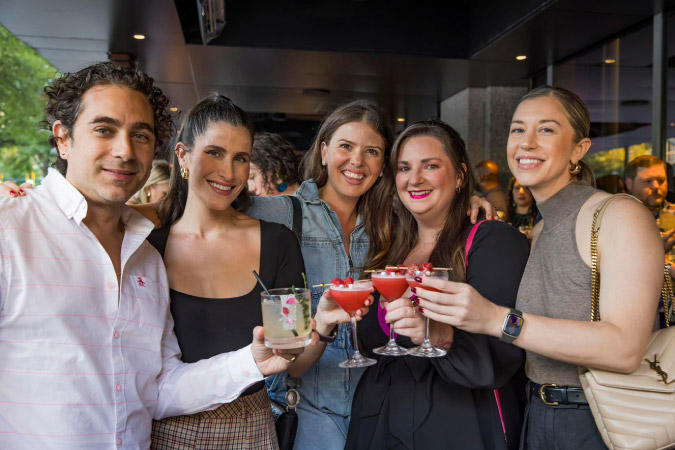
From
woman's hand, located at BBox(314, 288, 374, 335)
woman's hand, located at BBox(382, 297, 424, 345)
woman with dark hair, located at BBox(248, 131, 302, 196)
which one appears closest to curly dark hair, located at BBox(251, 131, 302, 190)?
woman with dark hair, located at BBox(248, 131, 302, 196)

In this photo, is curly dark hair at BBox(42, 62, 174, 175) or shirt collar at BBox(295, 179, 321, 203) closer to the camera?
curly dark hair at BBox(42, 62, 174, 175)

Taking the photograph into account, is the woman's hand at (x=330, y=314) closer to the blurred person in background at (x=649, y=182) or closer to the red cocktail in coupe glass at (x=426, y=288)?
the red cocktail in coupe glass at (x=426, y=288)

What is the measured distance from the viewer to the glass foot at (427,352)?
6.64 ft

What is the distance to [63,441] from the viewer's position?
1.62m

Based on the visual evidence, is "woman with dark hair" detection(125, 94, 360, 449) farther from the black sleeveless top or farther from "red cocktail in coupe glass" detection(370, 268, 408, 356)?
"red cocktail in coupe glass" detection(370, 268, 408, 356)

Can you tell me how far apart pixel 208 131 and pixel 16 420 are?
3.97 ft

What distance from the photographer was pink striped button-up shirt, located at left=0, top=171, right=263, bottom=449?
62.7 inches

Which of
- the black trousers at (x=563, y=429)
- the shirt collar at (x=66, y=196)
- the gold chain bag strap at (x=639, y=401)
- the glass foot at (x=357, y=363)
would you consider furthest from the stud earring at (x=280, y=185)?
the gold chain bag strap at (x=639, y=401)

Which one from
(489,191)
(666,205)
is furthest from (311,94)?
(666,205)

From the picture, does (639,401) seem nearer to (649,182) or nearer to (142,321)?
(142,321)

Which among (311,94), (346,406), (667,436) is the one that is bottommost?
(346,406)

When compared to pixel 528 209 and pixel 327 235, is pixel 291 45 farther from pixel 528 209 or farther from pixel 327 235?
pixel 327 235

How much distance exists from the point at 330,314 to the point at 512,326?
2.32ft

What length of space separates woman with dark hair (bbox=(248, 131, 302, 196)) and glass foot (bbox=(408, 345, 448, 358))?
2113 mm
